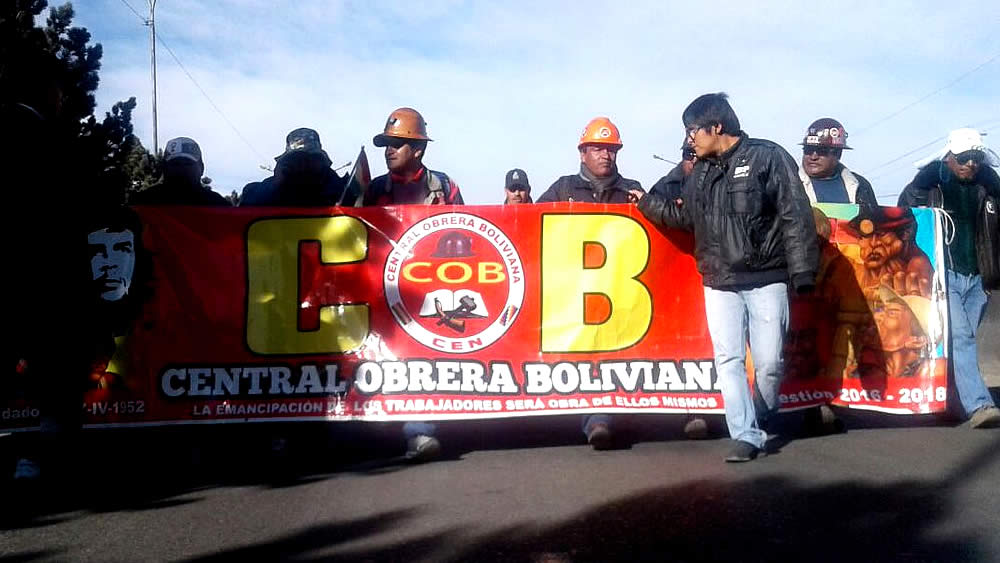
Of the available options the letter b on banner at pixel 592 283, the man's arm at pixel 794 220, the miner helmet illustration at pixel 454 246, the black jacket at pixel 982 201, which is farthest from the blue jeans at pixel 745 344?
the black jacket at pixel 982 201

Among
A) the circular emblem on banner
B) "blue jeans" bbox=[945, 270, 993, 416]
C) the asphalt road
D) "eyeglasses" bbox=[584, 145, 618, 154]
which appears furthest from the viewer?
"eyeglasses" bbox=[584, 145, 618, 154]

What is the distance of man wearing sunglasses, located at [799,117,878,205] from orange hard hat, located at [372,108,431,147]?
2751 mm

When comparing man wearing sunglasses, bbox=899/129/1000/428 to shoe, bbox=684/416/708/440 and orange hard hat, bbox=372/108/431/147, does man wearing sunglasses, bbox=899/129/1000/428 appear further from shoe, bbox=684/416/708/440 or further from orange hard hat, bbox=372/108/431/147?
orange hard hat, bbox=372/108/431/147

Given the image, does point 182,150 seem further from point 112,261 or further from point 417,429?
point 417,429

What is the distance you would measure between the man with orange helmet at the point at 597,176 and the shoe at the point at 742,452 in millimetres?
2106

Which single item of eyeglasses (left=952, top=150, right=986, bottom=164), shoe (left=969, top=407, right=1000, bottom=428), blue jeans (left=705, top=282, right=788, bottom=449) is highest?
eyeglasses (left=952, top=150, right=986, bottom=164)

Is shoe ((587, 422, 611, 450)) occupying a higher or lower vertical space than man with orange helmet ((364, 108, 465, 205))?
lower

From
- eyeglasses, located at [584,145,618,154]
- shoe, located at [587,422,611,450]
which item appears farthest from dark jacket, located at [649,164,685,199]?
shoe, located at [587,422,611,450]

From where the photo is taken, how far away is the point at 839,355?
677cm

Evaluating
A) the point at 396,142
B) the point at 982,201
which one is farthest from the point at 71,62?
the point at 982,201

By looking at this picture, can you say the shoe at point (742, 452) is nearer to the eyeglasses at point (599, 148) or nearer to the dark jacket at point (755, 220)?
the dark jacket at point (755, 220)

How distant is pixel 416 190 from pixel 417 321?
1189mm

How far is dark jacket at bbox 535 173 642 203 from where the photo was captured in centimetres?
723

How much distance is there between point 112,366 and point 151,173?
17.3 m
